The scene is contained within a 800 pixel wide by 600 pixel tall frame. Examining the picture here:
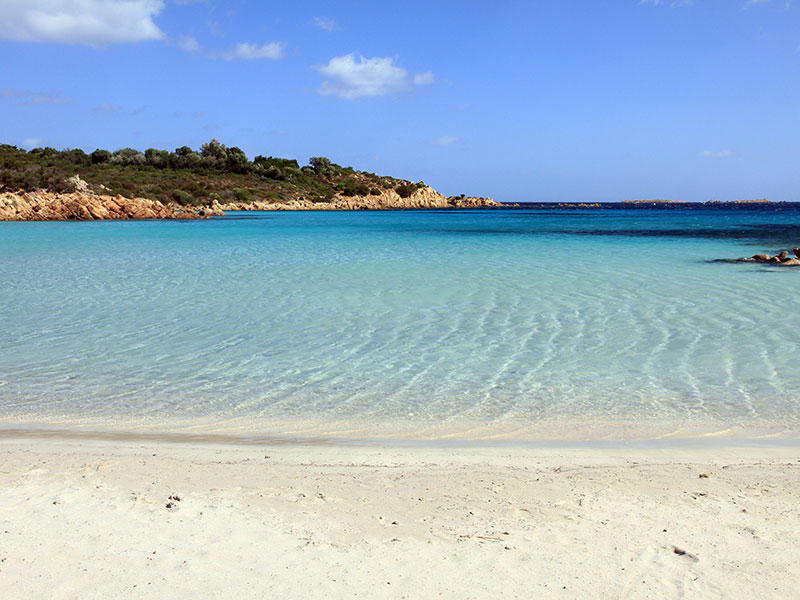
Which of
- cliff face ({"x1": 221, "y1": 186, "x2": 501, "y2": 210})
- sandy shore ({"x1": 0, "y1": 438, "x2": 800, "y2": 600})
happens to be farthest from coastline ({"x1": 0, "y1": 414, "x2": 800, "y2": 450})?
cliff face ({"x1": 221, "y1": 186, "x2": 501, "y2": 210})

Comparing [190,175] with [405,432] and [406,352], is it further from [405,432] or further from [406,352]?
[405,432]

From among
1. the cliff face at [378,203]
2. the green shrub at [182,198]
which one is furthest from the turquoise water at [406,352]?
the cliff face at [378,203]

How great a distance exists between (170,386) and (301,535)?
340 cm

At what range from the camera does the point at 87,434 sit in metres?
4.83

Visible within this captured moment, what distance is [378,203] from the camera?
98250 millimetres

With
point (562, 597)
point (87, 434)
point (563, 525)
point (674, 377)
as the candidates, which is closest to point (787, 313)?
point (674, 377)

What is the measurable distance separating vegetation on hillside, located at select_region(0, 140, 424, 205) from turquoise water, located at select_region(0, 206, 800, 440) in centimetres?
5161

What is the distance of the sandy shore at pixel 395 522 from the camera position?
8.86 feet

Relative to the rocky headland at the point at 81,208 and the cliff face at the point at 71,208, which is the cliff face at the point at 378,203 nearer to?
the rocky headland at the point at 81,208

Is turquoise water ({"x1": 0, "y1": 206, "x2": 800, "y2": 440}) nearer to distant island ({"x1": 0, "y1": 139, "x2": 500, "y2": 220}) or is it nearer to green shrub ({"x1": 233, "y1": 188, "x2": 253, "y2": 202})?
distant island ({"x1": 0, "y1": 139, "x2": 500, "y2": 220})

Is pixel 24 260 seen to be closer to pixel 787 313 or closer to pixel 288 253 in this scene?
pixel 288 253

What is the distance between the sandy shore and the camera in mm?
2699

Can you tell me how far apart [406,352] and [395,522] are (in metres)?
4.07

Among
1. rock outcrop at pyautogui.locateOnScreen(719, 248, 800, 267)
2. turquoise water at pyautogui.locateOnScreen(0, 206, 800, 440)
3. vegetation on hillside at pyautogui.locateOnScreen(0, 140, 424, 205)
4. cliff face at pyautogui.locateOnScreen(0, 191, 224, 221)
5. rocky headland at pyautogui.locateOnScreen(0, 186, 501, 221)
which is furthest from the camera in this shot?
vegetation on hillside at pyautogui.locateOnScreen(0, 140, 424, 205)
